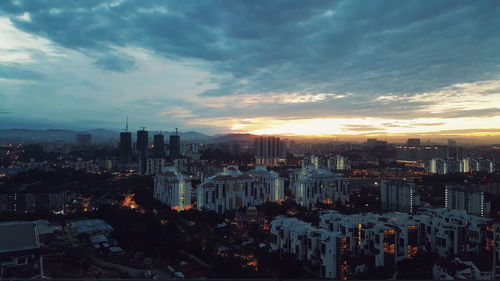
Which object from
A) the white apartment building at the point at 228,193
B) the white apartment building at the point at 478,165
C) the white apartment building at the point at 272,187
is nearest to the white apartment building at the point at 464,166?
the white apartment building at the point at 478,165

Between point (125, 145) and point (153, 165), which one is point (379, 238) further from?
point (125, 145)

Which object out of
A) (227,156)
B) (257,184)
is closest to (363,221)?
(257,184)

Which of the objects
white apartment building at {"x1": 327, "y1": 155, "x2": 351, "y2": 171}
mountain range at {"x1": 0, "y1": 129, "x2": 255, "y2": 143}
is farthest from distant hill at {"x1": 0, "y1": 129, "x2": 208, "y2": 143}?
white apartment building at {"x1": 327, "y1": 155, "x2": 351, "y2": 171}

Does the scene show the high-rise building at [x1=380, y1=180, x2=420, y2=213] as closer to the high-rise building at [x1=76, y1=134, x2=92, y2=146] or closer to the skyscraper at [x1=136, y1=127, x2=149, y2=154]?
the skyscraper at [x1=136, y1=127, x2=149, y2=154]

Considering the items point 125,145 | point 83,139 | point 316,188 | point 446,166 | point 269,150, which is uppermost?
point 83,139

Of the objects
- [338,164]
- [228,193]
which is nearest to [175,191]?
[228,193]

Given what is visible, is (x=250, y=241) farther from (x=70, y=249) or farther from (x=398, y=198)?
(x=398, y=198)
